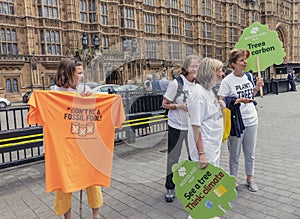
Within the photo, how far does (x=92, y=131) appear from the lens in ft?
8.12

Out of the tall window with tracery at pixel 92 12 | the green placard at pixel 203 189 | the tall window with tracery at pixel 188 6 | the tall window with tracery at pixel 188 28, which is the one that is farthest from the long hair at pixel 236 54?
the tall window with tracery at pixel 188 6

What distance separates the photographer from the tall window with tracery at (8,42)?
23.3 m

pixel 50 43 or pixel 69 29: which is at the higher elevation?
pixel 69 29

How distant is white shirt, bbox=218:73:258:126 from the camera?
3222mm

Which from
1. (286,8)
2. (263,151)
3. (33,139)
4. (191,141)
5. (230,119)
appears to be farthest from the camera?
(286,8)

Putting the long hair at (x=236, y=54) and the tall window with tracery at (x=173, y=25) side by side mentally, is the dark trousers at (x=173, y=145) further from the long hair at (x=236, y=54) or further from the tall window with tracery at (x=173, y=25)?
the tall window with tracery at (x=173, y=25)

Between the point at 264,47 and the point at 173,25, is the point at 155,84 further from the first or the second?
the point at 173,25

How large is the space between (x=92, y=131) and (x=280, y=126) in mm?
6806

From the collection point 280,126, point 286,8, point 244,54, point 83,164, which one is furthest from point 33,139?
point 286,8

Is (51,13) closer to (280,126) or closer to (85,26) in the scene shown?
(85,26)

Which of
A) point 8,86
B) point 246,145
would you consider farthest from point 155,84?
point 8,86

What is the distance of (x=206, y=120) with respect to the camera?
2.39 metres

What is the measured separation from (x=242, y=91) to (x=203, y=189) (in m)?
1.53

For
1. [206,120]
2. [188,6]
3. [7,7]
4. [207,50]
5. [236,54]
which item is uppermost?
[188,6]
